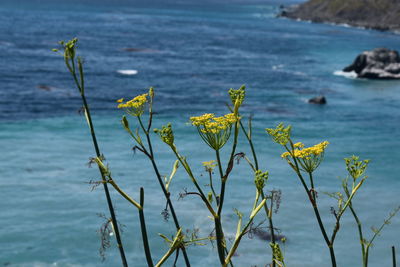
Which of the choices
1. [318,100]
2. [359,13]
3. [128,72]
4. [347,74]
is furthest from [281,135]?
[359,13]

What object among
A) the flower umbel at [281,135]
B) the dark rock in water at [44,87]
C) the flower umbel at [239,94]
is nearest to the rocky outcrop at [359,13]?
the dark rock in water at [44,87]

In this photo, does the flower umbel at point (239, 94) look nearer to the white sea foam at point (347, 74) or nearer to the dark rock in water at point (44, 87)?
the dark rock in water at point (44, 87)

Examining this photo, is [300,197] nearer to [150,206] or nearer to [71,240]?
[150,206]

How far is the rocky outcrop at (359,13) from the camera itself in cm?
10588

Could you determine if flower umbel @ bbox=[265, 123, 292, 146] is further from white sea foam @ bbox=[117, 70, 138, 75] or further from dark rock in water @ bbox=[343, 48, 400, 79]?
dark rock in water @ bbox=[343, 48, 400, 79]

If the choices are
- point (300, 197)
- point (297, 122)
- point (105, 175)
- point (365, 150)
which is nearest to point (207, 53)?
point (297, 122)

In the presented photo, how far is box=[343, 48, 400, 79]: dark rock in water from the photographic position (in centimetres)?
4469

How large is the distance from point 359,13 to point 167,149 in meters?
99.8

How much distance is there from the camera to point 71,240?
16906 millimetres

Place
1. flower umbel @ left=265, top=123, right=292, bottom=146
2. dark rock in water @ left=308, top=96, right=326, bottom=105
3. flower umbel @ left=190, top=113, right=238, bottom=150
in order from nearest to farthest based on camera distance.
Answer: flower umbel @ left=190, top=113, right=238, bottom=150, flower umbel @ left=265, top=123, right=292, bottom=146, dark rock in water @ left=308, top=96, right=326, bottom=105

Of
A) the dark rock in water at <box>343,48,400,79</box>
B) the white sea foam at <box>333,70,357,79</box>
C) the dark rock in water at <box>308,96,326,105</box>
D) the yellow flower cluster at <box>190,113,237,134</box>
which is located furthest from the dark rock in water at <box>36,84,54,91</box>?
the yellow flower cluster at <box>190,113,237,134</box>

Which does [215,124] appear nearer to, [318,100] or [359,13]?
[318,100]

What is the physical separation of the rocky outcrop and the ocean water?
5382 cm

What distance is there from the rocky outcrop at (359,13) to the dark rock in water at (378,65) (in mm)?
52017
